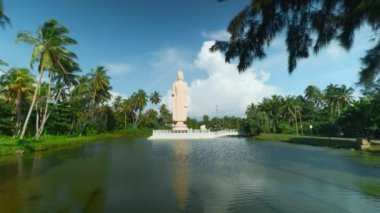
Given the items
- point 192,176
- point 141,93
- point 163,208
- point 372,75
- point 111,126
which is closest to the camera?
point 372,75

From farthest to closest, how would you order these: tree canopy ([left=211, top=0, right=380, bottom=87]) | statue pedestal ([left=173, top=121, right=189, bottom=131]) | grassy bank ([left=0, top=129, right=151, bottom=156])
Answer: statue pedestal ([left=173, top=121, right=189, bottom=131]) → grassy bank ([left=0, top=129, right=151, bottom=156]) → tree canopy ([left=211, top=0, right=380, bottom=87])

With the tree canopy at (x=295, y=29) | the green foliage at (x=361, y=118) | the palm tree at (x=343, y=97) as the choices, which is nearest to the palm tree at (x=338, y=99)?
the palm tree at (x=343, y=97)

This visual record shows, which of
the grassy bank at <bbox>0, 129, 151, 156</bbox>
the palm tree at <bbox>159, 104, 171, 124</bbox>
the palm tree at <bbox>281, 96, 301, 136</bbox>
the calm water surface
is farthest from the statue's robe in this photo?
the calm water surface

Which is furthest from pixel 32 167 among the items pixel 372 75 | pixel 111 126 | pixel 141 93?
pixel 141 93

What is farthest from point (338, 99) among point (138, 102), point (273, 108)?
point (138, 102)

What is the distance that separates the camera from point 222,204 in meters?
12.1

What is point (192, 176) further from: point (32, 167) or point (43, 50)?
point (43, 50)

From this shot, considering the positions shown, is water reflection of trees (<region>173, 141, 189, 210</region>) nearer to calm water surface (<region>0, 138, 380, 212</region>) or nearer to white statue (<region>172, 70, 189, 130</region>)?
calm water surface (<region>0, 138, 380, 212</region>)

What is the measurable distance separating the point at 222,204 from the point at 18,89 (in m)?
36.7

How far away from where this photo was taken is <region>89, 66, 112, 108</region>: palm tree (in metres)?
70.9

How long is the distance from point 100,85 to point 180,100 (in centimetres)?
1610

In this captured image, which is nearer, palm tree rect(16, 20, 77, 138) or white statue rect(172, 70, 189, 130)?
palm tree rect(16, 20, 77, 138)

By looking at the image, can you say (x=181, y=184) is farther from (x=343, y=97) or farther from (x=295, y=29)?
(x=343, y=97)

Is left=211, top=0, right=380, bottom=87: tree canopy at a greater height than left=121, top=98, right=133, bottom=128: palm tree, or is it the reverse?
left=121, top=98, right=133, bottom=128: palm tree
